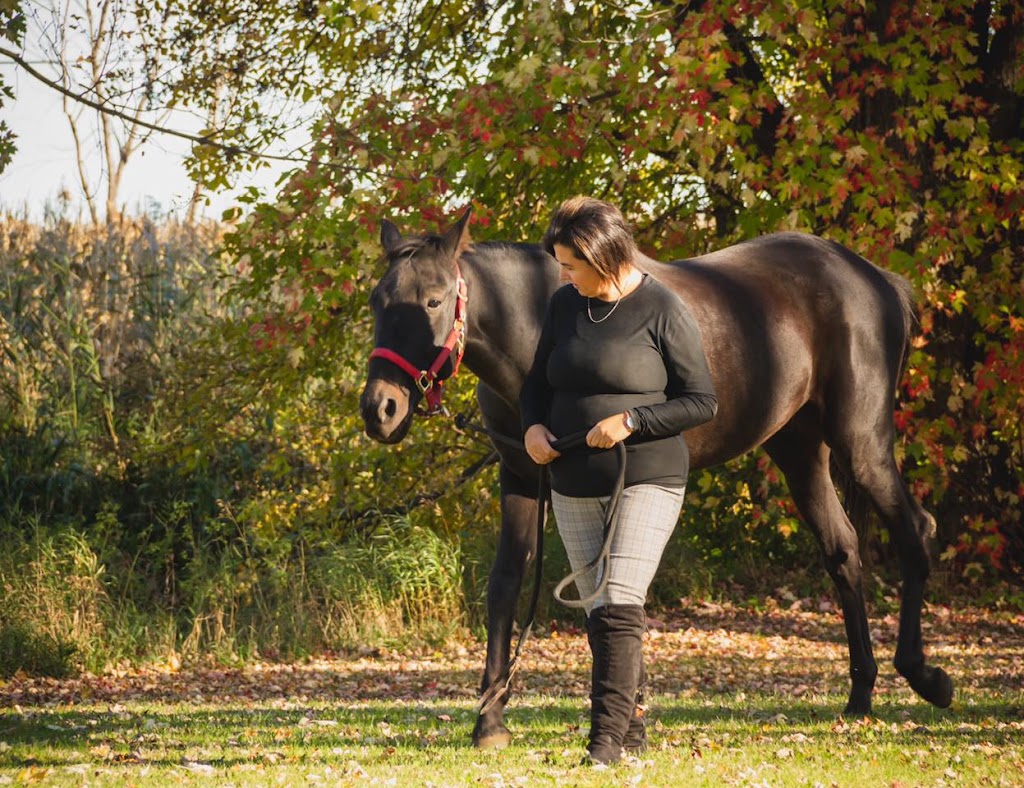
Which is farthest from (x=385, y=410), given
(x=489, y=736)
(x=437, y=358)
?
(x=489, y=736)

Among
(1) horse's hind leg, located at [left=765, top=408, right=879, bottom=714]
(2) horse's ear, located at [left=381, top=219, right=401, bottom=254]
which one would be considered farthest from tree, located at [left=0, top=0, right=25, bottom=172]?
(1) horse's hind leg, located at [left=765, top=408, right=879, bottom=714]

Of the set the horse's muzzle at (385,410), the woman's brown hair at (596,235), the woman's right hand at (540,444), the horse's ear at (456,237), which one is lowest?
the woman's right hand at (540,444)

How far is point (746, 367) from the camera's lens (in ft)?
18.0

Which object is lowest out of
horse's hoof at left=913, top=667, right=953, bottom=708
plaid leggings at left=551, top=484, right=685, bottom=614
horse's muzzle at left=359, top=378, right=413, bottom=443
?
horse's hoof at left=913, top=667, right=953, bottom=708

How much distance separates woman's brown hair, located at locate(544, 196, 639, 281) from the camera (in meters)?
3.89

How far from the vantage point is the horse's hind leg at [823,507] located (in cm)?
586

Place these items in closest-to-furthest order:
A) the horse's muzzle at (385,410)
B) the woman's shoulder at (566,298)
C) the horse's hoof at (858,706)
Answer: the woman's shoulder at (566,298)
the horse's muzzle at (385,410)
the horse's hoof at (858,706)

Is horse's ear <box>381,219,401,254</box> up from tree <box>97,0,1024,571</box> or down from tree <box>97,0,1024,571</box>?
down

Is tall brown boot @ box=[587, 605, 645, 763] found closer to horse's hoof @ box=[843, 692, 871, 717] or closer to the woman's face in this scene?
the woman's face

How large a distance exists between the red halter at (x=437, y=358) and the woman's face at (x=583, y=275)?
0.64 m

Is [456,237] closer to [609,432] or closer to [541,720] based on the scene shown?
[609,432]

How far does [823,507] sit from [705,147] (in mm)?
2716

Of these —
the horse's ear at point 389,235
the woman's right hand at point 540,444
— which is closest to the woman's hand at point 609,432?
the woman's right hand at point 540,444

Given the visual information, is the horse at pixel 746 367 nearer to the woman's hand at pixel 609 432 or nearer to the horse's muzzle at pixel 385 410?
the horse's muzzle at pixel 385 410
